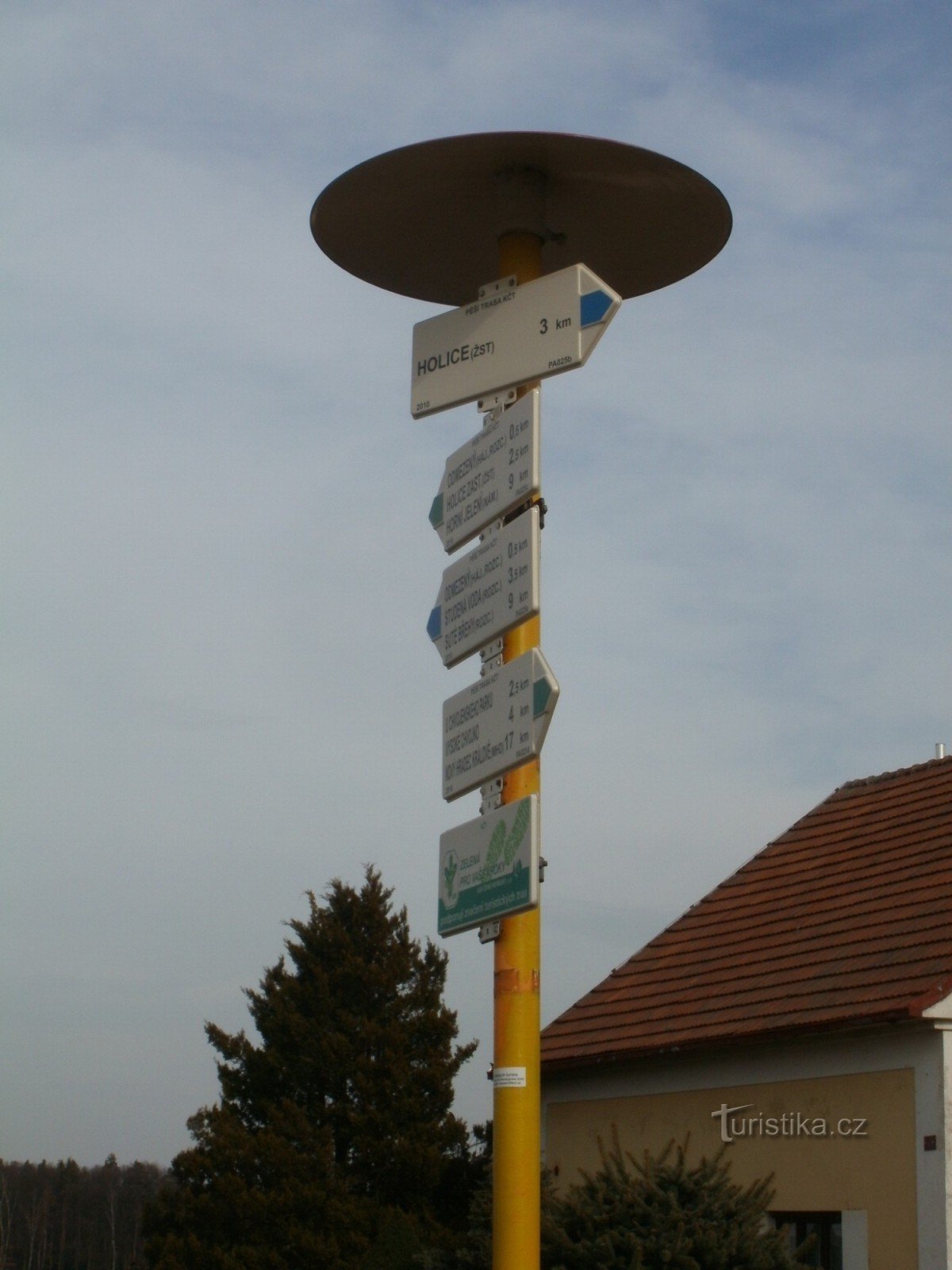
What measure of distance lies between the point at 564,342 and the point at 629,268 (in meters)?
1.41

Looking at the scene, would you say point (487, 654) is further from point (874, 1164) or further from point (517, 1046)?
point (874, 1164)

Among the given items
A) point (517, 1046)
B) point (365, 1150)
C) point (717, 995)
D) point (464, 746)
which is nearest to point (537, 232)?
point (464, 746)

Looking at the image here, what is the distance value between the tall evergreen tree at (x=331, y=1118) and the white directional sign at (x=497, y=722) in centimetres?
1414

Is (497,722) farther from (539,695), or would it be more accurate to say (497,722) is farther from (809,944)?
(809,944)

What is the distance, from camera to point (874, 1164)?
11.2 meters

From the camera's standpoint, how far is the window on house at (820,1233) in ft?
37.4

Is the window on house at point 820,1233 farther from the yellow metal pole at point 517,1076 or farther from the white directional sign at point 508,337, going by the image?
the white directional sign at point 508,337

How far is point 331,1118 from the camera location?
2158 cm

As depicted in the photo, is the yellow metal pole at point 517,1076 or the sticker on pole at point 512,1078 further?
the sticker on pole at point 512,1078

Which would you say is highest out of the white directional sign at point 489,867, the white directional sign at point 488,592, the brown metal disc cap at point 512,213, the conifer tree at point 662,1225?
the brown metal disc cap at point 512,213

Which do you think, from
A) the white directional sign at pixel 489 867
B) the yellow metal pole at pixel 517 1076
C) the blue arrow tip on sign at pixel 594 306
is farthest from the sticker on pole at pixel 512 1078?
the blue arrow tip on sign at pixel 594 306

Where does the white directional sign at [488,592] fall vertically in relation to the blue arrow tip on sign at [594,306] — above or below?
below

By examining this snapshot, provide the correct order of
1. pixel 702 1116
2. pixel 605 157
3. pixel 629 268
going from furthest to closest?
pixel 702 1116 → pixel 629 268 → pixel 605 157

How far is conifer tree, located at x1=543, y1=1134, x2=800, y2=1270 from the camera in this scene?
27.3 feet
